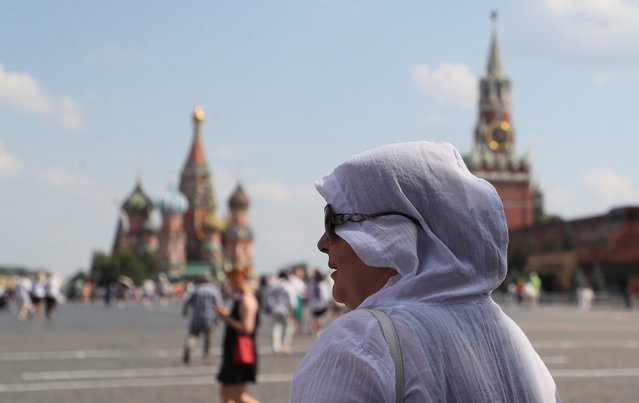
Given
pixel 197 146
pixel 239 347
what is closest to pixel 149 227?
pixel 197 146

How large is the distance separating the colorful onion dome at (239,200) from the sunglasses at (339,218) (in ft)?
424

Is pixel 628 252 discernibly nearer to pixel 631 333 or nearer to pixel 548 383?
pixel 631 333

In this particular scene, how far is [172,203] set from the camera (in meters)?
124

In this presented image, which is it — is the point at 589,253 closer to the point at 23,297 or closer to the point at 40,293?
the point at 23,297

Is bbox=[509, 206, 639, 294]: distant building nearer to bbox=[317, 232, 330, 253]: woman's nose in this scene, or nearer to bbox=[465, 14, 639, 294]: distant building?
bbox=[465, 14, 639, 294]: distant building

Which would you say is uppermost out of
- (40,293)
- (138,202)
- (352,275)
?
(138,202)

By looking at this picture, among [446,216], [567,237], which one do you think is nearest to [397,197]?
[446,216]

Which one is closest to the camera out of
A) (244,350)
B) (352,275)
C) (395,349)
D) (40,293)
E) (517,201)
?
(395,349)

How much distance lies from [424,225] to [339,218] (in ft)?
0.59

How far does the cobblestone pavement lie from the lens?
34.2 feet

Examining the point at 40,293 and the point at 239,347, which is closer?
the point at 239,347

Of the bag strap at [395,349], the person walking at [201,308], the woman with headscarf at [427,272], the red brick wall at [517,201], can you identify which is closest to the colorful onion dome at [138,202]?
the red brick wall at [517,201]

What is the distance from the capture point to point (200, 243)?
128375 millimetres

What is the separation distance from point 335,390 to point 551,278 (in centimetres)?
6686
